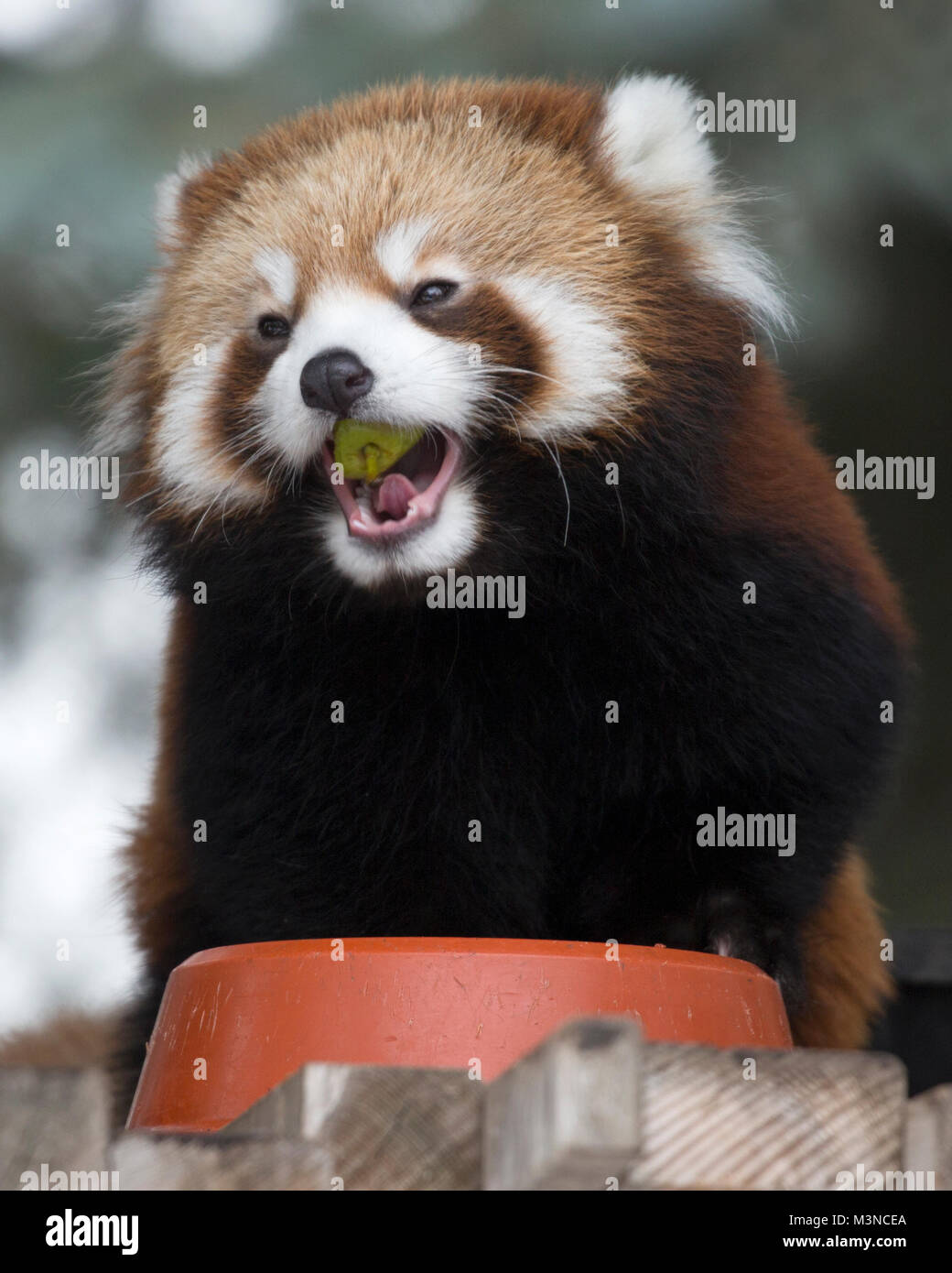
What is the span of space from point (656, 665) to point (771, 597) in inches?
9.3

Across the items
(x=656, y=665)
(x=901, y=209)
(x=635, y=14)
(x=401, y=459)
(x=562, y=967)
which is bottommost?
(x=562, y=967)

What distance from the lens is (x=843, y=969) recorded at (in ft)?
10.7

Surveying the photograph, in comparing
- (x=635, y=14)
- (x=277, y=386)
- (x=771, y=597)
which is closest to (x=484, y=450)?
(x=277, y=386)

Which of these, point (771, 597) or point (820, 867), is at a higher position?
point (771, 597)

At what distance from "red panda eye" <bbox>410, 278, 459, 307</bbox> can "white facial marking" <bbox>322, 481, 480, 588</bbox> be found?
13.1 inches

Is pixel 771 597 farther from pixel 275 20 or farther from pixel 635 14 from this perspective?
pixel 275 20

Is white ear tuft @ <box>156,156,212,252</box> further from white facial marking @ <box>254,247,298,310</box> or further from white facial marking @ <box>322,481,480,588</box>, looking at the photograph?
white facial marking @ <box>322,481,480,588</box>

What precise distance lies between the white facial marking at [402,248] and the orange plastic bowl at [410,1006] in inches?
47.0

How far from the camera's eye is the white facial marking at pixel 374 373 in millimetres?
2520

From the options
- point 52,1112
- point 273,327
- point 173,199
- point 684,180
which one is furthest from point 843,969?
point 52,1112

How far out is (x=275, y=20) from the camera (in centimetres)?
391

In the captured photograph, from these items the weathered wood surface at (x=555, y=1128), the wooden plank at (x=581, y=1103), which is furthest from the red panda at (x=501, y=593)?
the wooden plank at (x=581, y=1103)

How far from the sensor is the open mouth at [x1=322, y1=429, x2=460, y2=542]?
2602mm

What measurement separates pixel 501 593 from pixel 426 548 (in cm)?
19
